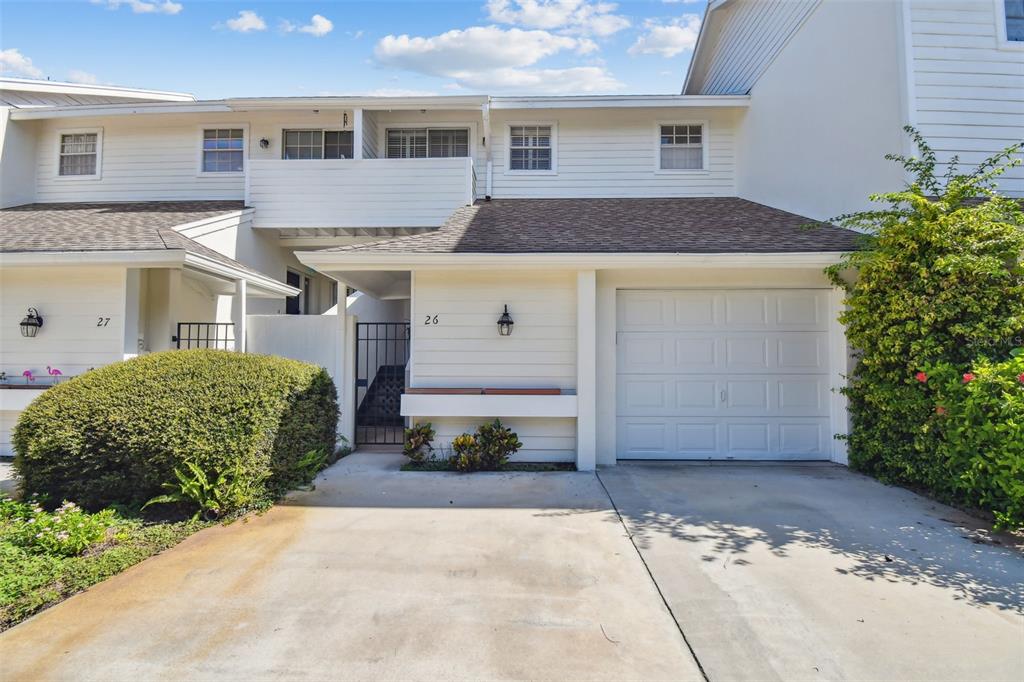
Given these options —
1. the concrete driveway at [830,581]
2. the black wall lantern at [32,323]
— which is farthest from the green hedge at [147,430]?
the concrete driveway at [830,581]

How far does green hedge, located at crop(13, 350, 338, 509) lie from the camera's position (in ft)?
13.3

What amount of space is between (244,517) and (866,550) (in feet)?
16.2

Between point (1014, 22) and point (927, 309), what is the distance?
4.74 meters

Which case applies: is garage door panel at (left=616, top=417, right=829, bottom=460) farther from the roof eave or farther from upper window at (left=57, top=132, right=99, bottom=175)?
upper window at (left=57, top=132, right=99, bottom=175)

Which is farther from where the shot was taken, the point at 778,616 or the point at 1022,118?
the point at 1022,118

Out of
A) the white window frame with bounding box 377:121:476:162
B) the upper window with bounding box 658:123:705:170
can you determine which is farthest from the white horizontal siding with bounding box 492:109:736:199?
the white window frame with bounding box 377:121:476:162

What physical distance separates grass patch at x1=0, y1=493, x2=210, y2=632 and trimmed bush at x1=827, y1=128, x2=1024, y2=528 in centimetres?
657

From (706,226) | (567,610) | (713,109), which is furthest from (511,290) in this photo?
(713,109)

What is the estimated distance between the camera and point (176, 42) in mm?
8266

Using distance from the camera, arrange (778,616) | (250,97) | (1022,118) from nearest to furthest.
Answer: (778,616) < (1022,118) < (250,97)

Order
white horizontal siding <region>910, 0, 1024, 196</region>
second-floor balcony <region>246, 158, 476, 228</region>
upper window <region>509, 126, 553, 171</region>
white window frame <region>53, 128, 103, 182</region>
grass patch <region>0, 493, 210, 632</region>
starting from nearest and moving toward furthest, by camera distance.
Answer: grass patch <region>0, 493, 210, 632</region>, white horizontal siding <region>910, 0, 1024, 196</region>, second-floor balcony <region>246, 158, 476, 228</region>, upper window <region>509, 126, 553, 171</region>, white window frame <region>53, 128, 103, 182</region>

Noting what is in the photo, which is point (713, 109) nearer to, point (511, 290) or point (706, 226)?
point (706, 226)

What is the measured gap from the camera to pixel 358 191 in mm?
9398

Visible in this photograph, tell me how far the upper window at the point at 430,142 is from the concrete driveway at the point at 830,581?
7934 millimetres
